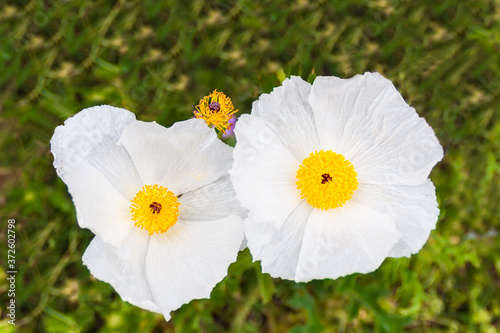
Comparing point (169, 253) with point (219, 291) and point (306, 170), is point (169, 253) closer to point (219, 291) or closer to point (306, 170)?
point (306, 170)

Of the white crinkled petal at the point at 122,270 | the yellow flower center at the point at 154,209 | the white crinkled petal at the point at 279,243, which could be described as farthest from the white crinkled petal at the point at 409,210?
the white crinkled petal at the point at 122,270

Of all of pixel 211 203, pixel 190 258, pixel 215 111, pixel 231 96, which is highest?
pixel 215 111

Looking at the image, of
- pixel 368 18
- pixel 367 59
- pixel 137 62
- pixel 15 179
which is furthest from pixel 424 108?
pixel 15 179

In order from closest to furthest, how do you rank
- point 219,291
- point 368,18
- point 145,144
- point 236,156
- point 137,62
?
point 236,156 → point 145,144 → point 219,291 → point 137,62 → point 368,18

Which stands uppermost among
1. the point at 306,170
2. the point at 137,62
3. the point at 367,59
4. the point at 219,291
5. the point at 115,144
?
the point at 115,144

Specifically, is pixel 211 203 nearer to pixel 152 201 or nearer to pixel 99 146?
pixel 152 201

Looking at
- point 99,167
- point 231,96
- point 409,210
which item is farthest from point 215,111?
point 231,96

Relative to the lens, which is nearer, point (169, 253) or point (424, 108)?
point (169, 253)

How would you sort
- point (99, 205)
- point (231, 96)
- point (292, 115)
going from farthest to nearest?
point (231, 96) → point (292, 115) → point (99, 205)
